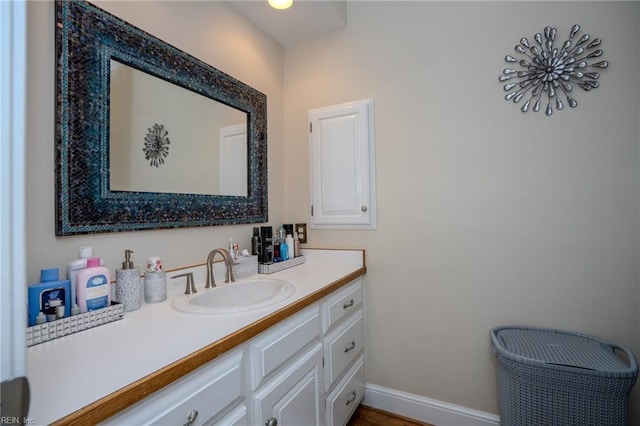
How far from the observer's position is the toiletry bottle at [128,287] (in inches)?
41.4

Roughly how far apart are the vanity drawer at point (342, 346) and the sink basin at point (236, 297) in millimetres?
347

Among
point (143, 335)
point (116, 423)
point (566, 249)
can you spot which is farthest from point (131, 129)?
point (566, 249)

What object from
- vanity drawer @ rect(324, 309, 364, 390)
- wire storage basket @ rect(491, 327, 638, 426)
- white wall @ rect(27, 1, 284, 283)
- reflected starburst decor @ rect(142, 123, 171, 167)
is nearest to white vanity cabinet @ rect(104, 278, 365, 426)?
vanity drawer @ rect(324, 309, 364, 390)

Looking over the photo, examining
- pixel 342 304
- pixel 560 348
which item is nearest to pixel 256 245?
pixel 342 304

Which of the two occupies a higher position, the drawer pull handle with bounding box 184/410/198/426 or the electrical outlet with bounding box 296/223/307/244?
the electrical outlet with bounding box 296/223/307/244

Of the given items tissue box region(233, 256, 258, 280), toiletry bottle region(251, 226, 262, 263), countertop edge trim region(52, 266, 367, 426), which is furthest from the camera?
toiletry bottle region(251, 226, 262, 263)

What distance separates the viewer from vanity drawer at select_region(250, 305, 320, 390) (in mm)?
939

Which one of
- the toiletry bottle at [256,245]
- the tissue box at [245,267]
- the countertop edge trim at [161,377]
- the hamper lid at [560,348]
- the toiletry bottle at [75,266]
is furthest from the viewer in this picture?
the toiletry bottle at [256,245]

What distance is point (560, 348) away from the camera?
1.31 metres

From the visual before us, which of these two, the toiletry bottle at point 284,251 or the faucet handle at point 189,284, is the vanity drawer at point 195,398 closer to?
the faucet handle at point 189,284

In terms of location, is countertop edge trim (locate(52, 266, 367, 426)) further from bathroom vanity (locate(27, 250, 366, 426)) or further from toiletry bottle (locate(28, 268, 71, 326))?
toiletry bottle (locate(28, 268, 71, 326))

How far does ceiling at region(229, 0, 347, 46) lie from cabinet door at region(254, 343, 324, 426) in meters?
1.88

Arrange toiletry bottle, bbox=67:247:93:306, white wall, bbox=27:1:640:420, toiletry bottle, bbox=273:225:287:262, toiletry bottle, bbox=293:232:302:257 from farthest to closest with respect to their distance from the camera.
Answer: toiletry bottle, bbox=293:232:302:257 → toiletry bottle, bbox=273:225:287:262 → white wall, bbox=27:1:640:420 → toiletry bottle, bbox=67:247:93:306

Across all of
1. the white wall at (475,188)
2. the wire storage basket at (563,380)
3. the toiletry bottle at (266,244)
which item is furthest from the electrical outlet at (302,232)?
the wire storage basket at (563,380)
